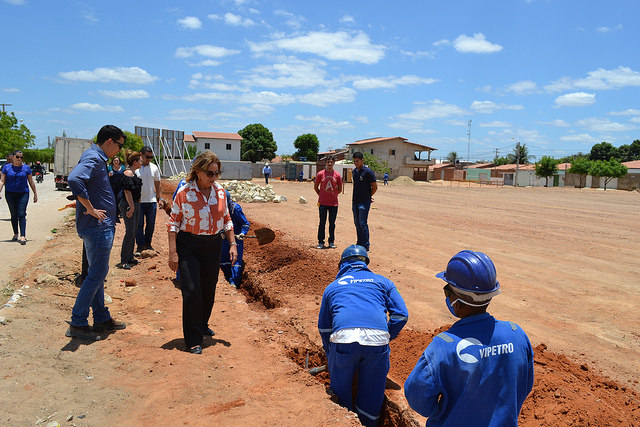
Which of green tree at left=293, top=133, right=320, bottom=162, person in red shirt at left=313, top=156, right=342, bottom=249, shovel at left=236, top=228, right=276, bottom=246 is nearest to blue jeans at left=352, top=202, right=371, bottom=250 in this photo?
person in red shirt at left=313, top=156, right=342, bottom=249

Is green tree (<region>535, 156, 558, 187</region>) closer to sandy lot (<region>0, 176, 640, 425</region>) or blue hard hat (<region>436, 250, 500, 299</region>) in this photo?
sandy lot (<region>0, 176, 640, 425</region>)

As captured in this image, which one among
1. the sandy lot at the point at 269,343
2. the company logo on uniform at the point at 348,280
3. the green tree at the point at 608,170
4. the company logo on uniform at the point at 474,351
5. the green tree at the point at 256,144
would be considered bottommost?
the sandy lot at the point at 269,343

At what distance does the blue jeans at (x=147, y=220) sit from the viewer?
8055 mm

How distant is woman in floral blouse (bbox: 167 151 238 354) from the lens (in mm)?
4320

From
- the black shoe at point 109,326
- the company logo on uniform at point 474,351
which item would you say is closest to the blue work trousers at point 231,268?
the black shoe at point 109,326

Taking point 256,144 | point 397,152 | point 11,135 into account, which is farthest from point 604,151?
point 11,135

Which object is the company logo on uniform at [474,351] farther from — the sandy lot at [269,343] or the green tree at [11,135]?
the green tree at [11,135]

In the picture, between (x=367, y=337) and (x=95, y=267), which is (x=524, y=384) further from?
(x=95, y=267)

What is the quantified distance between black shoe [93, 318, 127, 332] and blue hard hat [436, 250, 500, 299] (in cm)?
385

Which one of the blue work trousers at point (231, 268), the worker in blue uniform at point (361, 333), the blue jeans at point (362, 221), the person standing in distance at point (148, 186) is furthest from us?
the blue jeans at point (362, 221)

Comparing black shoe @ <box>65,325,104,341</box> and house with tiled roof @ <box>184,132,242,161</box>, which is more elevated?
house with tiled roof @ <box>184,132,242,161</box>

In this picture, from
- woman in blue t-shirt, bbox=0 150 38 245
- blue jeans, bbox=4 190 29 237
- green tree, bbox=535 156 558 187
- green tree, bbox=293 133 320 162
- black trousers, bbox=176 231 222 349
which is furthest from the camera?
green tree, bbox=293 133 320 162

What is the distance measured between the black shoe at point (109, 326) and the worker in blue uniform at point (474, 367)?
12.0 feet

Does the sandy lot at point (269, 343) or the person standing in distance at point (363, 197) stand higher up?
the person standing in distance at point (363, 197)
